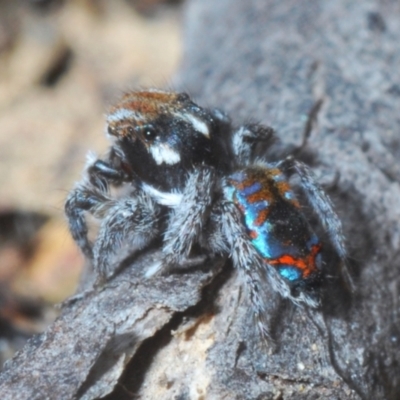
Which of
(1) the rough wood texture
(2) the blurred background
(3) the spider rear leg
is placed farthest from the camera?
(2) the blurred background

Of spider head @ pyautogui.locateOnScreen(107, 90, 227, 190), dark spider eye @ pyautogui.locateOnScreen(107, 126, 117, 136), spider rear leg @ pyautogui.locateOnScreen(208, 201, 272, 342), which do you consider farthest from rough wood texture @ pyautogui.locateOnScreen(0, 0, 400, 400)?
dark spider eye @ pyautogui.locateOnScreen(107, 126, 117, 136)

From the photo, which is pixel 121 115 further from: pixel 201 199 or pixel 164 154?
pixel 201 199

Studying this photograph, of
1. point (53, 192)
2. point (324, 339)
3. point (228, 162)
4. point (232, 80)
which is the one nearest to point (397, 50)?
point (232, 80)

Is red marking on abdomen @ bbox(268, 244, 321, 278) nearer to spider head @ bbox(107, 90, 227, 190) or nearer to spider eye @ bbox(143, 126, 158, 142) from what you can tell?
spider head @ bbox(107, 90, 227, 190)

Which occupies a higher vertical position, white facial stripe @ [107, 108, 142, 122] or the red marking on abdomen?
white facial stripe @ [107, 108, 142, 122]

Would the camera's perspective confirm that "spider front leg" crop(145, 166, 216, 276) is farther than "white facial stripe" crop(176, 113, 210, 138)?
No

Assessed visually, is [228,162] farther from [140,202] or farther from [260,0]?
[260,0]
